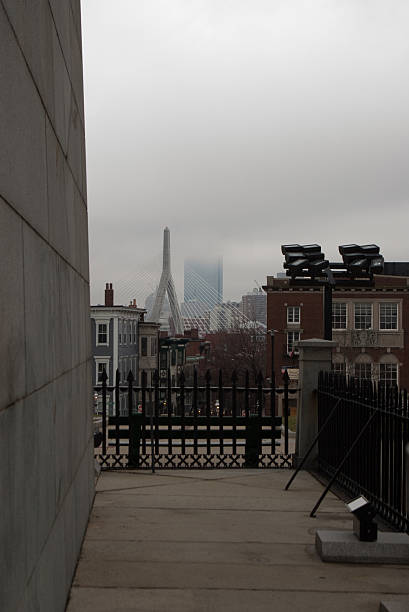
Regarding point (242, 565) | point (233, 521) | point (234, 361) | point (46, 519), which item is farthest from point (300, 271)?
point (234, 361)

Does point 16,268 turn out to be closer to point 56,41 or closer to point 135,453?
point 56,41

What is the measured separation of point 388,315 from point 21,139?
2121 inches

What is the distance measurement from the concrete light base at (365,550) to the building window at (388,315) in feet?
165

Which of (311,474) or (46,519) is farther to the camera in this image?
(311,474)

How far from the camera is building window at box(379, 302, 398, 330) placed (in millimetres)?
55531

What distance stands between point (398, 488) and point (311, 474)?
384 centimetres

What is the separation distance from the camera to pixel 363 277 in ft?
58.8

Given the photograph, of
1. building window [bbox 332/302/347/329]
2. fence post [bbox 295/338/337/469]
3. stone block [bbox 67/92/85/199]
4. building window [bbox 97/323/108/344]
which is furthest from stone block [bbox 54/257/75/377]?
building window [bbox 97/323/108/344]

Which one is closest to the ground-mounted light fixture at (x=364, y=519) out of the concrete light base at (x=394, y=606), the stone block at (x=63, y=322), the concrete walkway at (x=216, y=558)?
the concrete walkway at (x=216, y=558)

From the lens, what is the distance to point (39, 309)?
4.15 m

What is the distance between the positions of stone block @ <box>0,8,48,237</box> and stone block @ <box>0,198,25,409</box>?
12 centimetres

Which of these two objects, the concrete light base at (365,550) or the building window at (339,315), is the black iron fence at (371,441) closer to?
the concrete light base at (365,550)

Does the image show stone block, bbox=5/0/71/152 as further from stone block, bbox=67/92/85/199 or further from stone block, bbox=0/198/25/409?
stone block, bbox=0/198/25/409

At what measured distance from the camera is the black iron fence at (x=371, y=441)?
23.4 feet
